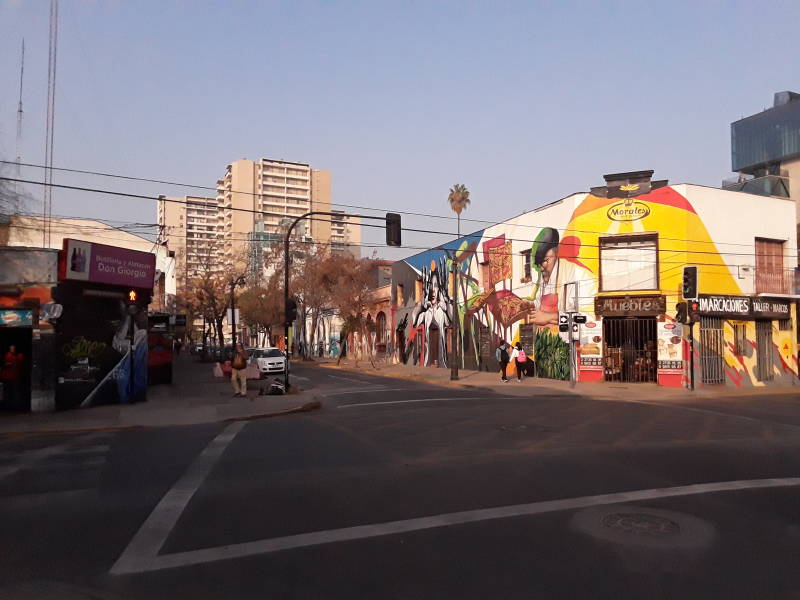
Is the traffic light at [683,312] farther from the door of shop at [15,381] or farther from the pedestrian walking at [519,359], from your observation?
the door of shop at [15,381]

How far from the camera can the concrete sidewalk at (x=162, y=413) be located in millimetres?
14922

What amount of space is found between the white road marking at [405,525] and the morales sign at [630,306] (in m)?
19.2

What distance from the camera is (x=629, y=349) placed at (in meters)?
28.8

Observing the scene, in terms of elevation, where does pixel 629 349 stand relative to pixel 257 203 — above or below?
A: below

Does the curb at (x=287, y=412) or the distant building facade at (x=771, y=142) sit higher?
the distant building facade at (x=771, y=142)

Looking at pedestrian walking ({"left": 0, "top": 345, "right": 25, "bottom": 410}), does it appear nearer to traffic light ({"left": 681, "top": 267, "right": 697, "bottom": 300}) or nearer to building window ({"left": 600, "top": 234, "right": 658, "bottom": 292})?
traffic light ({"left": 681, "top": 267, "right": 697, "bottom": 300})

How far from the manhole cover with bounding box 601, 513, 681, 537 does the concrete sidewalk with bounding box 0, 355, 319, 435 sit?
11145 millimetres

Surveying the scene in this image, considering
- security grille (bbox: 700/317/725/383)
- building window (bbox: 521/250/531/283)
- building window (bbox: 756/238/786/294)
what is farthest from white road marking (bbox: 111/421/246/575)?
building window (bbox: 756/238/786/294)

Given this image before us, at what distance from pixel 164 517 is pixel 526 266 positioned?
28568 millimetres

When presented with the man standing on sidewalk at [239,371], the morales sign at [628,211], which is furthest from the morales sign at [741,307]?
the man standing on sidewalk at [239,371]

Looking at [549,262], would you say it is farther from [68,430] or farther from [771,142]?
[771,142]

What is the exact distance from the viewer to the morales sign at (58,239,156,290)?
56.1 feet

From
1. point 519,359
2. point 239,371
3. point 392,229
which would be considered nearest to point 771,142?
Answer: point 519,359

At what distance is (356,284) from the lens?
5225 centimetres
